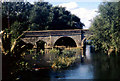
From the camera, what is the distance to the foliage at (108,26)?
2595cm

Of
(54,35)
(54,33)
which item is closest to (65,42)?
(54,35)

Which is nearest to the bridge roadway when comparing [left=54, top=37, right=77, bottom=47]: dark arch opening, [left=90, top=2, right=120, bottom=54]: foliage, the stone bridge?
the stone bridge

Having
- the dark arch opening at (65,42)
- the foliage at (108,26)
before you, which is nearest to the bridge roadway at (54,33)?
the dark arch opening at (65,42)

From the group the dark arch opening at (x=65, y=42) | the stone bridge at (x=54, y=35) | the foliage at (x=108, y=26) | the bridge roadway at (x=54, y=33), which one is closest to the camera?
the foliage at (x=108, y=26)

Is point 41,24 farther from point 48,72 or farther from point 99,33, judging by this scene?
point 48,72

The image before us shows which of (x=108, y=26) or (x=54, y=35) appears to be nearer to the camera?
(x=108, y=26)

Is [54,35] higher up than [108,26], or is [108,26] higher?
[108,26]

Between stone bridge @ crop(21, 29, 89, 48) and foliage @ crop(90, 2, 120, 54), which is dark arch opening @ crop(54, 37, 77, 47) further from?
foliage @ crop(90, 2, 120, 54)

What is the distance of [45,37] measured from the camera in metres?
40.1

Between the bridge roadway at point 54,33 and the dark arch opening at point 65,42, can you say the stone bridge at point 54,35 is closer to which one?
the bridge roadway at point 54,33

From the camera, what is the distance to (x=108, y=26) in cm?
2644

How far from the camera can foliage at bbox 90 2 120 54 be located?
25953 millimetres

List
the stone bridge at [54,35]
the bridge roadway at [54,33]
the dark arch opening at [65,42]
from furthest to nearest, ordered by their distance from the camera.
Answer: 1. the dark arch opening at [65,42]
2. the bridge roadway at [54,33]
3. the stone bridge at [54,35]

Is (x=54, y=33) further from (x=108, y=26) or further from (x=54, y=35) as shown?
(x=108, y=26)
